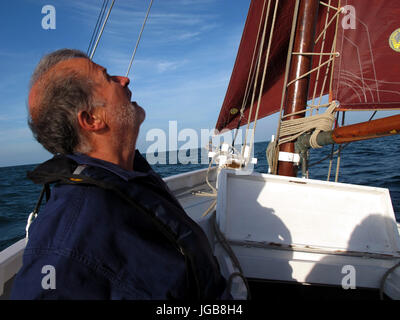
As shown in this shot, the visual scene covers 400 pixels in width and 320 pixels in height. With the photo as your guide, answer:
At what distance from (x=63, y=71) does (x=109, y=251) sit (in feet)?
2.02

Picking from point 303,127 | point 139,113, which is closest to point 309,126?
point 303,127

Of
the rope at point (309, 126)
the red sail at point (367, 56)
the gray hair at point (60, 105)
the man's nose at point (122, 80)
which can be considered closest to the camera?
the gray hair at point (60, 105)

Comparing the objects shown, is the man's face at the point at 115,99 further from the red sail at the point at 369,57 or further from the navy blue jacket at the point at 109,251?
the red sail at the point at 369,57

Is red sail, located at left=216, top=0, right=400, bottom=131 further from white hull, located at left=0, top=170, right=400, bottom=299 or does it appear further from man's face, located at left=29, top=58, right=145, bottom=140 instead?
man's face, located at left=29, top=58, right=145, bottom=140

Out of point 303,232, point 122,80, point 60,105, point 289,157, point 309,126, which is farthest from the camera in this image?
point 289,157

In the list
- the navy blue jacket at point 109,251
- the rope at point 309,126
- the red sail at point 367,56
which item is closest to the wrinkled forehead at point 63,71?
the navy blue jacket at point 109,251

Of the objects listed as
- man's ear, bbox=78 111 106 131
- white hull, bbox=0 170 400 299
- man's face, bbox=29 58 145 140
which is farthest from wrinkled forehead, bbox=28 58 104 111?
white hull, bbox=0 170 400 299

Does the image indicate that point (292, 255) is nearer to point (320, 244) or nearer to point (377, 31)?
point (320, 244)

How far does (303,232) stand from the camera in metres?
1.43

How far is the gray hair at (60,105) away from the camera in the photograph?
79cm

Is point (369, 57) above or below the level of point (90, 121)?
above

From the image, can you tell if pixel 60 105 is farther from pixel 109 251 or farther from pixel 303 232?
pixel 303 232

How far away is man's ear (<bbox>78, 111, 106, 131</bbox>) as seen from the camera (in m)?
0.82
